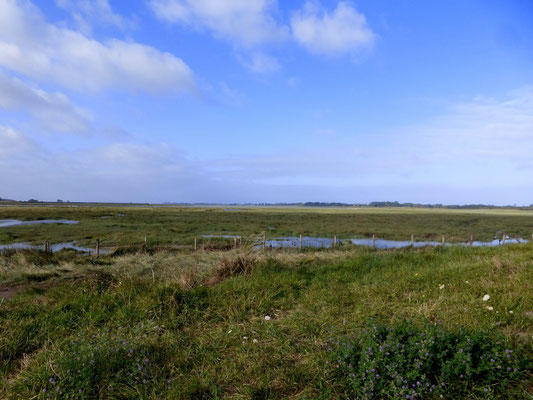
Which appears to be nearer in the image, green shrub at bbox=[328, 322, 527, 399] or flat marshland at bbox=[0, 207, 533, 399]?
green shrub at bbox=[328, 322, 527, 399]

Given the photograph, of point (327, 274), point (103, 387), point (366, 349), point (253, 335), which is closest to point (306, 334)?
point (253, 335)

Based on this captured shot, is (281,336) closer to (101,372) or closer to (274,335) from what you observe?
(274,335)

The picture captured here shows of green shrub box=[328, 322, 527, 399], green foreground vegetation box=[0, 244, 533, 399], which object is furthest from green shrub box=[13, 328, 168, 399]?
green shrub box=[328, 322, 527, 399]

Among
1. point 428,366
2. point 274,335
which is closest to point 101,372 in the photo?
point 274,335

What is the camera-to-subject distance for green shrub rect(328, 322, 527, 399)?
10.0ft

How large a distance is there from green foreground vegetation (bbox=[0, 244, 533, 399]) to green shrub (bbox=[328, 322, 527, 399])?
0.02 m

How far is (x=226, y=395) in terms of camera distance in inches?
127

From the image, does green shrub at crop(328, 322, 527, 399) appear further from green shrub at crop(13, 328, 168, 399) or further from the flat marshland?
green shrub at crop(13, 328, 168, 399)

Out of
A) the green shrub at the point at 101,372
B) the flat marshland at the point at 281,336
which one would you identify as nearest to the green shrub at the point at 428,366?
the flat marshland at the point at 281,336

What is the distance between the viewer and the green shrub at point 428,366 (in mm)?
3057

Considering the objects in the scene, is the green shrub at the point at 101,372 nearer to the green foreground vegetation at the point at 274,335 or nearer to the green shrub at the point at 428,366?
the green foreground vegetation at the point at 274,335

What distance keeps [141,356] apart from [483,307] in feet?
17.4

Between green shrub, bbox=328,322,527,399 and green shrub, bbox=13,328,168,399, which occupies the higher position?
green shrub, bbox=328,322,527,399

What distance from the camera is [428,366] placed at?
319 cm
